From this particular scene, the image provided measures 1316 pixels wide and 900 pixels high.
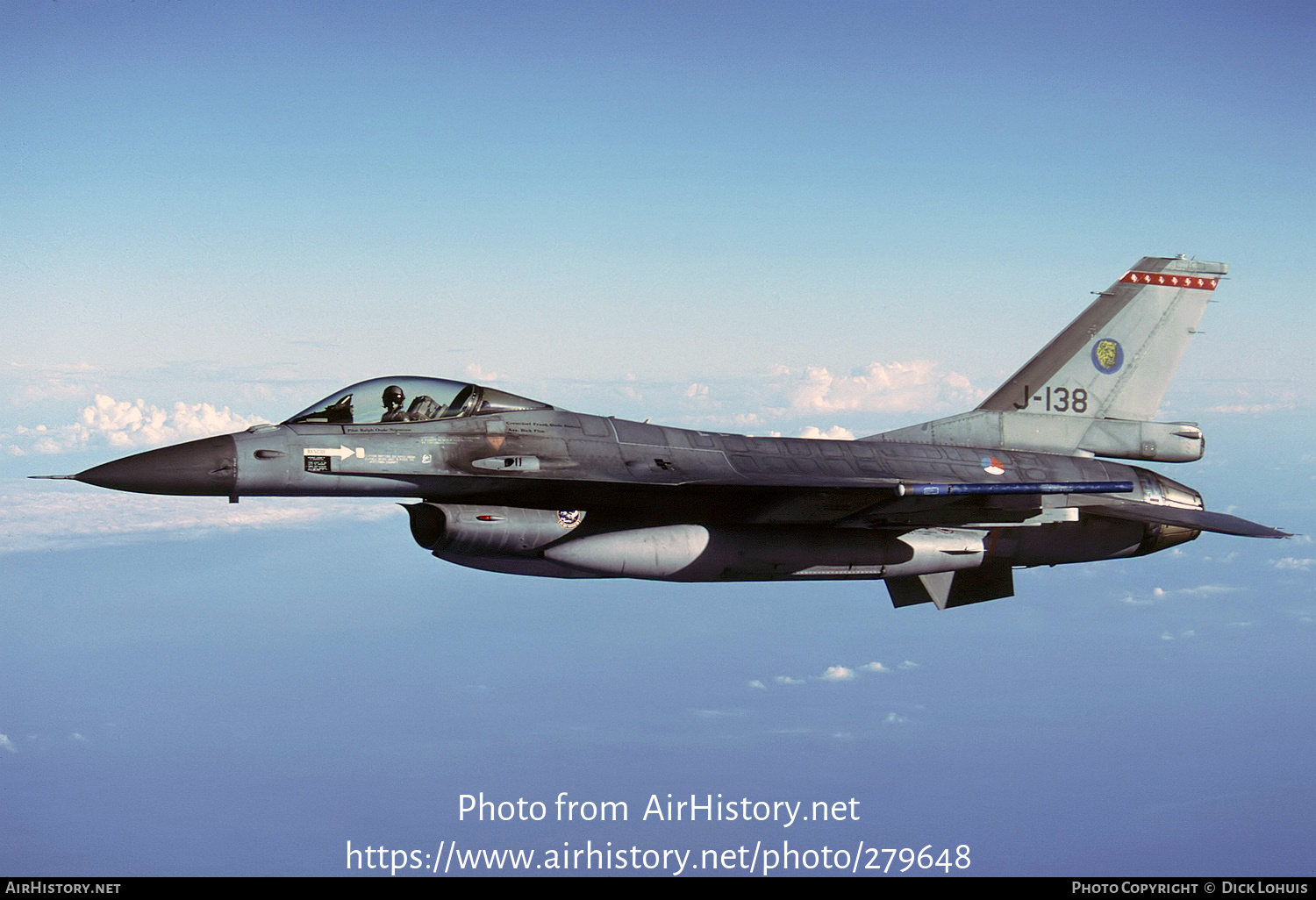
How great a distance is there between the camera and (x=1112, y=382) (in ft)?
52.7

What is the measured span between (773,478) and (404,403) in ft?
13.5

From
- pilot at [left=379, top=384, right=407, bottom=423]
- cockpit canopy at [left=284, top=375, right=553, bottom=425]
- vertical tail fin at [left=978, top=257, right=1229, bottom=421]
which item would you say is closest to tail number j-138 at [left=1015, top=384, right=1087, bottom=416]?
vertical tail fin at [left=978, top=257, right=1229, bottom=421]

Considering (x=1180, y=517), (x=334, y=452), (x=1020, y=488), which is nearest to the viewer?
(x=334, y=452)

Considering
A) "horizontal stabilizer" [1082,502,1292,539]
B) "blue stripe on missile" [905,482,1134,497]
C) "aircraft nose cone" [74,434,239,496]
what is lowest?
"horizontal stabilizer" [1082,502,1292,539]

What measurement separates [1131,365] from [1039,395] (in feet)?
4.64

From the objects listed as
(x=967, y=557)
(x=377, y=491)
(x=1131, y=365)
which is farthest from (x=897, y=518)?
(x=377, y=491)

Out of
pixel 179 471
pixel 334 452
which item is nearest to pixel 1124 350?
Answer: pixel 334 452

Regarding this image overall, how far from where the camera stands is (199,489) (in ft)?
38.3

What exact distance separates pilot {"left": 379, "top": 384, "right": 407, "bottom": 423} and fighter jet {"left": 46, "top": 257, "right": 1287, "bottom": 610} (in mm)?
18

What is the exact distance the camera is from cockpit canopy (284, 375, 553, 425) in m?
12.3

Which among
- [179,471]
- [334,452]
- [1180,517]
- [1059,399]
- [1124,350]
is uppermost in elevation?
[1124,350]

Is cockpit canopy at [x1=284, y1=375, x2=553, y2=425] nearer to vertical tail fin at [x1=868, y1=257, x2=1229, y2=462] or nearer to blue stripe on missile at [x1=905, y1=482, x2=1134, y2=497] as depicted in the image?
blue stripe on missile at [x1=905, y1=482, x2=1134, y2=497]

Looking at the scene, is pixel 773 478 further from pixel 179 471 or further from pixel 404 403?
pixel 179 471

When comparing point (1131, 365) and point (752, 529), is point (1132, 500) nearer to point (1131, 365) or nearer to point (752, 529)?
point (1131, 365)
